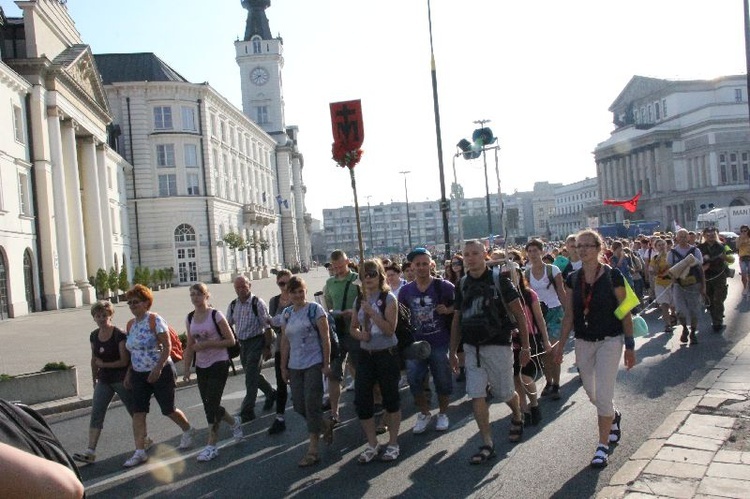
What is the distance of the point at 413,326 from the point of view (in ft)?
26.5

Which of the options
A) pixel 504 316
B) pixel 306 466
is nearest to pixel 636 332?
pixel 504 316

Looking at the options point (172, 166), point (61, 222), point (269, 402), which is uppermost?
point (172, 166)

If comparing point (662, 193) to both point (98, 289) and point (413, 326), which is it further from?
point (413, 326)

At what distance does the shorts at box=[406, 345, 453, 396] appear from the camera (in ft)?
26.5

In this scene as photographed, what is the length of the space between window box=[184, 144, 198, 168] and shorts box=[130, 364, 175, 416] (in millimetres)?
57972

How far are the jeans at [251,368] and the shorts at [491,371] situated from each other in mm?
3144

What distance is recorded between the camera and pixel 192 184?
210 ft

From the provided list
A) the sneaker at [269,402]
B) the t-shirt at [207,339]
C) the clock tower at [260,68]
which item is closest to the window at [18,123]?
the sneaker at [269,402]

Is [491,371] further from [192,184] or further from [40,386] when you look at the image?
[192,184]

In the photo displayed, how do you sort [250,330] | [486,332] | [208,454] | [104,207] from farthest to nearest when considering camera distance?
[104,207] → [250,330] → [208,454] → [486,332]

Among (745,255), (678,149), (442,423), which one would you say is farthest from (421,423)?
(678,149)

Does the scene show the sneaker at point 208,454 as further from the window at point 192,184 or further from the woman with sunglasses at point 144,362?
the window at point 192,184

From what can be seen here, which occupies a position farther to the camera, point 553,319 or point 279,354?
point 553,319

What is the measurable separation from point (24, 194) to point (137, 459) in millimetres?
29661
